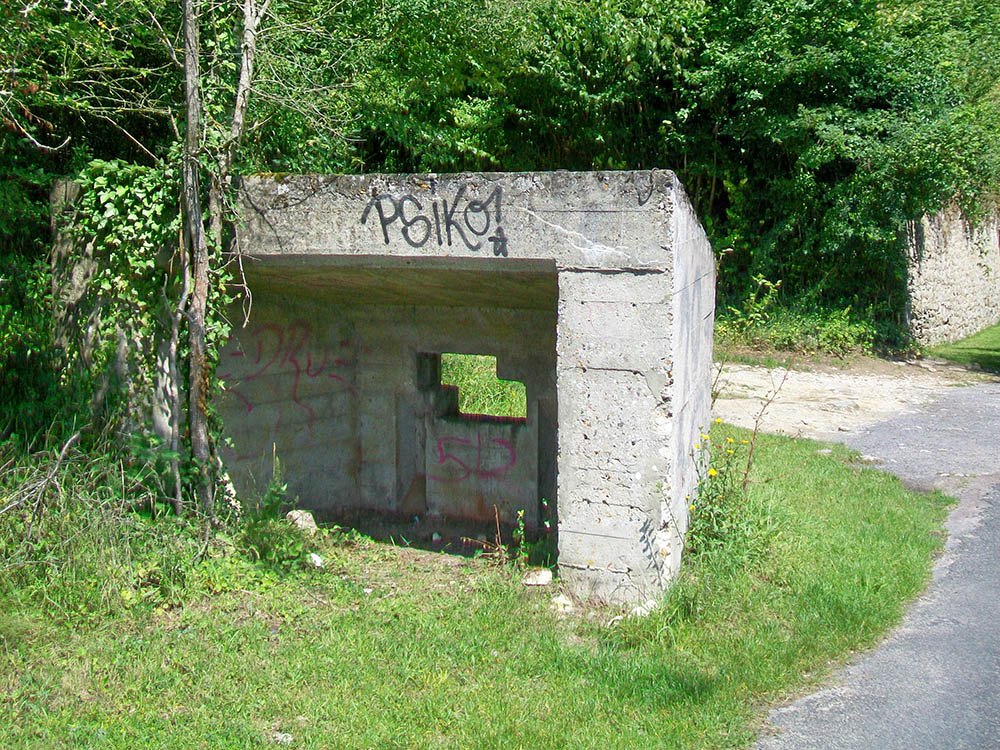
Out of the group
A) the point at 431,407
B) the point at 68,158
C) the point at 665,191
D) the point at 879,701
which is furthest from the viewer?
the point at 68,158

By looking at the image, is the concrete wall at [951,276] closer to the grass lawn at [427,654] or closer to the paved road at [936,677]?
the paved road at [936,677]

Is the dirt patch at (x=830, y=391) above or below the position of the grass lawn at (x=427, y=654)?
above

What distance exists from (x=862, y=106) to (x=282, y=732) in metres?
12.9

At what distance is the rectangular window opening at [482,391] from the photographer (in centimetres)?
1019

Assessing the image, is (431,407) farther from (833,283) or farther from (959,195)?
(959,195)

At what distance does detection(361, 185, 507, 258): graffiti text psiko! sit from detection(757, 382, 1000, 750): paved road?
277 centimetres

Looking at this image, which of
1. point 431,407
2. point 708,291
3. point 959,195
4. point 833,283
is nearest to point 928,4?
point 959,195

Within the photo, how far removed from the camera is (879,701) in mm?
4023

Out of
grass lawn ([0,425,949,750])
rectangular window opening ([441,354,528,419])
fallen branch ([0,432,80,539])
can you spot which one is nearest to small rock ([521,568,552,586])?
grass lawn ([0,425,949,750])

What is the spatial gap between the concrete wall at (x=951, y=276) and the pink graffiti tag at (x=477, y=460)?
958 centimetres

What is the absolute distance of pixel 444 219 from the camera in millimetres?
4969

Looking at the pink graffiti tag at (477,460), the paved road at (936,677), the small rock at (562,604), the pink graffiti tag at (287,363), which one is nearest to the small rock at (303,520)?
the pink graffiti tag at (287,363)

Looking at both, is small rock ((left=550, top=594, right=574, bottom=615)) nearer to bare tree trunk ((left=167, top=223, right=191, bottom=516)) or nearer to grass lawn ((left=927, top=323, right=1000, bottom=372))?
bare tree trunk ((left=167, top=223, right=191, bottom=516))

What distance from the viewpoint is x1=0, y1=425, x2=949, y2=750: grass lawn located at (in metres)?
3.68
